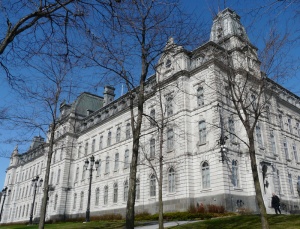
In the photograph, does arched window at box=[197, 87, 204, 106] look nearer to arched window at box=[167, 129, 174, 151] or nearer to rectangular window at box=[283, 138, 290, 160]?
arched window at box=[167, 129, 174, 151]

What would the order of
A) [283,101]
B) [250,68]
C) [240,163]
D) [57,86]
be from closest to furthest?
[250,68], [57,86], [240,163], [283,101]

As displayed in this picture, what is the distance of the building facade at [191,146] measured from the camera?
25.6 m

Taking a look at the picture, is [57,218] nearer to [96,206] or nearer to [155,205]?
[96,206]

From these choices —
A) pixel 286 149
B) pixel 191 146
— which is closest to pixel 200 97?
pixel 191 146

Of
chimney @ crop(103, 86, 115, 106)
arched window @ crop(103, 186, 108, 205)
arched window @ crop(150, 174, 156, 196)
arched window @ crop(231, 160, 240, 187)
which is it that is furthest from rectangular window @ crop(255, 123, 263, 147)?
chimney @ crop(103, 86, 115, 106)

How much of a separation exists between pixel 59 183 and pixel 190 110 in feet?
95.1

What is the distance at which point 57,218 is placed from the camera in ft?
151

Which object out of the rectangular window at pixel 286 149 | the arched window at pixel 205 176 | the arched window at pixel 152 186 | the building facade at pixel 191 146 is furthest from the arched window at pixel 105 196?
the rectangular window at pixel 286 149

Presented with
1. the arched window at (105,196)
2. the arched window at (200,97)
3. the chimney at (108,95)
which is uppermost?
the chimney at (108,95)

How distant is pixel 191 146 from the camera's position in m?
29.7

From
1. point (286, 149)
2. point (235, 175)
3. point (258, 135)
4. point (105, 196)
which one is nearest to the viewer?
point (235, 175)

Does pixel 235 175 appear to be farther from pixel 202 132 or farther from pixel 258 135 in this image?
pixel 258 135

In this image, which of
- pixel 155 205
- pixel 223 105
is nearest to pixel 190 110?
pixel 223 105

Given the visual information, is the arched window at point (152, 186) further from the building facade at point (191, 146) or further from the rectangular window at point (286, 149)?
the rectangular window at point (286, 149)
